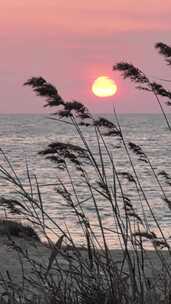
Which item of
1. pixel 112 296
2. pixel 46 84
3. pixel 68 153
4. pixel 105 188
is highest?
pixel 46 84

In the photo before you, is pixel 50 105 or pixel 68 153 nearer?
pixel 50 105

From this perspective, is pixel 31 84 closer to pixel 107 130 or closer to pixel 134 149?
pixel 107 130

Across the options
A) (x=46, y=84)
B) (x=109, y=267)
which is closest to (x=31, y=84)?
(x=46, y=84)

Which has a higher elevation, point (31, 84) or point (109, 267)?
point (31, 84)

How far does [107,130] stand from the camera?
353cm

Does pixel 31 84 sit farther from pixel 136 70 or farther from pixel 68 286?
pixel 68 286

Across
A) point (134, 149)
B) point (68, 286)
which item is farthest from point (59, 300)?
point (134, 149)

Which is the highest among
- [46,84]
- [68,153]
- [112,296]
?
[46,84]

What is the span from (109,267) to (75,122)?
80 centimetres

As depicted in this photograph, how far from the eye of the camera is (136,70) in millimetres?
3275

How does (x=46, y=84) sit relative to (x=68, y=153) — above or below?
above

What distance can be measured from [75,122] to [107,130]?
0.59 ft

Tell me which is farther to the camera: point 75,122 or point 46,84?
point 75,122

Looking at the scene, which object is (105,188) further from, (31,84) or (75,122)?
(31,84)
